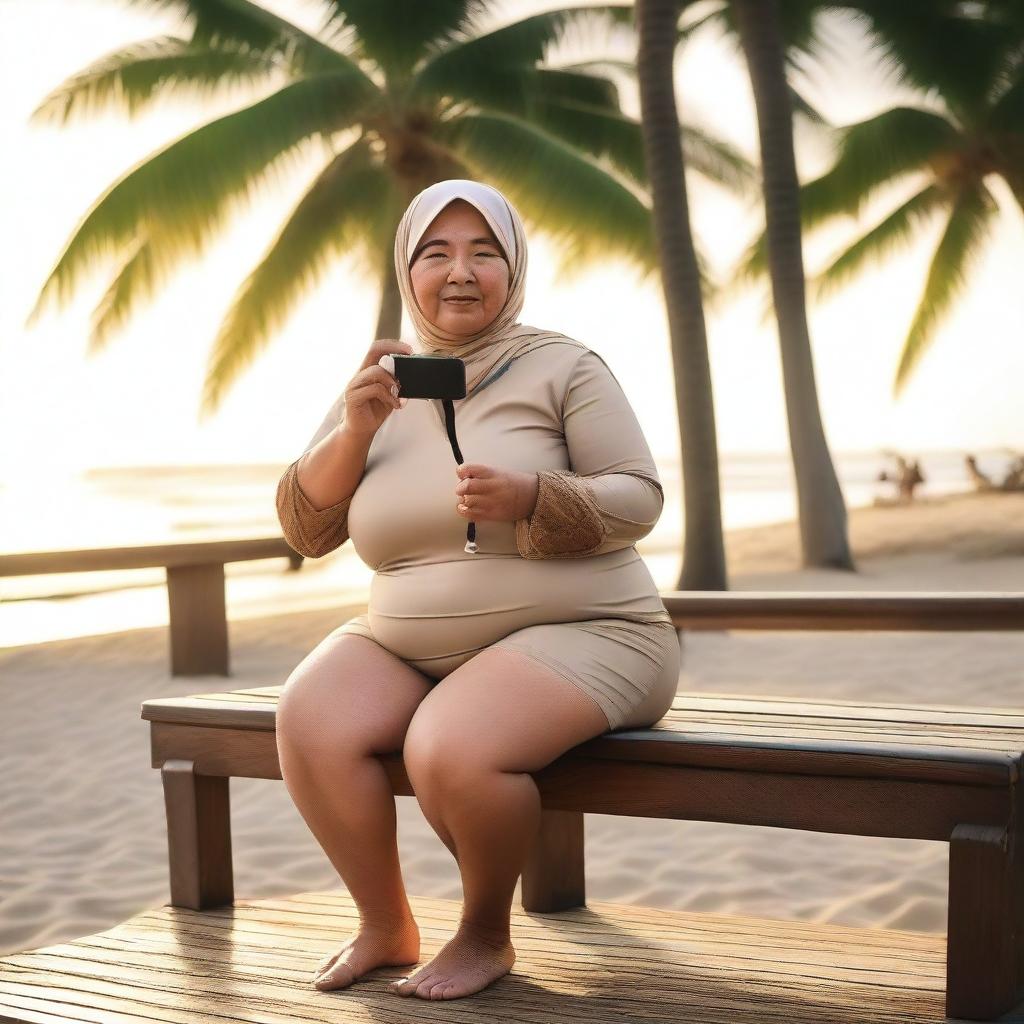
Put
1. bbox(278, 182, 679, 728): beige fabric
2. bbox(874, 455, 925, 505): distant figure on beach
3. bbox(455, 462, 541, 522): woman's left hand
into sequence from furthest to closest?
1. bbox(874, 455, 925, 505): distant figure on beach
2. bbox(278, 182, 679, 728): beige fabric
3. bbox(455, 462, 541, 522): woman's left hand

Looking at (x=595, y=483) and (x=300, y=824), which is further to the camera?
(x=300, y=824)

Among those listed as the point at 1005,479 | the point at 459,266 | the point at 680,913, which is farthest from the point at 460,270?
the point at 1005,479

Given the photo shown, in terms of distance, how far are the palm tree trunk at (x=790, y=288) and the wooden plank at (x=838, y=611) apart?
29.9 feet

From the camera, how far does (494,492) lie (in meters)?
2.25

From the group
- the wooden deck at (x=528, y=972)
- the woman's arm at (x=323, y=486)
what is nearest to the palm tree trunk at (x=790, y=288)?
the wooden deck at (x=528, y=972)

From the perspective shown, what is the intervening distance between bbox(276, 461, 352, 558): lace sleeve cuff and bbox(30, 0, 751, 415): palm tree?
10.6 metres

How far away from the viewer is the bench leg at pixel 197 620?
25.0 ft

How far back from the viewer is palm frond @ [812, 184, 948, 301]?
19.2m

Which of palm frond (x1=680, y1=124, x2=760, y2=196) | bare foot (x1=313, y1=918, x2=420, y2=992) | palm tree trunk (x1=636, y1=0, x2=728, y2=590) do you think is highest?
palm frond (x1=680, y1=124, x2=760, y2=196)

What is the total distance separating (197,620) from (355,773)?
5510 millimetres

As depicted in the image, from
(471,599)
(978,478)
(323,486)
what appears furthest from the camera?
(978,478)

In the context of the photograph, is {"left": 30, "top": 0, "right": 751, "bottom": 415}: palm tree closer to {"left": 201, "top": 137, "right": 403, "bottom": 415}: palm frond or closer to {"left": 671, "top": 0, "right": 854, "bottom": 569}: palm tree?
{"left": 201, "top": 137, "right": 403, "bottom": 415}: palm frond

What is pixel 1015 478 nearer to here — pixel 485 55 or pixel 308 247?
pixel 485 55

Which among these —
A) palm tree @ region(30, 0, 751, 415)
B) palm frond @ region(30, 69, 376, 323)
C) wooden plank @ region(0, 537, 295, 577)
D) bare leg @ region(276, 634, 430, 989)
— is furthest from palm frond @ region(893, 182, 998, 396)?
bare leg @ region(276, 634, 430, 989)
